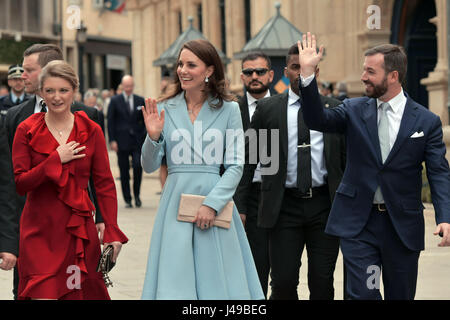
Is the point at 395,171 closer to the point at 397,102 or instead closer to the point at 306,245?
the point at 397,102

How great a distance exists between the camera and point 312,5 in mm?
22031

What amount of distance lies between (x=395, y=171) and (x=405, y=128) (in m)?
0.27

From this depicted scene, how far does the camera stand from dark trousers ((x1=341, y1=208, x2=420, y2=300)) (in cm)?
582

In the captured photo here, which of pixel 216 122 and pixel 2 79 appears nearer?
pixel 216 122

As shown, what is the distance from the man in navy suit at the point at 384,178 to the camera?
5820 millimetres

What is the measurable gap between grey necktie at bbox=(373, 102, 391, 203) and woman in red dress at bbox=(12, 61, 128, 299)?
1.63 m

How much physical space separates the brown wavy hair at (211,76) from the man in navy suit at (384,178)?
480 millimetres

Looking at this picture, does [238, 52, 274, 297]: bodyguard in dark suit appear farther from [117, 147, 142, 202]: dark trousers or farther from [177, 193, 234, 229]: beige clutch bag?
[117, 147, 142, 202]: dark trousers

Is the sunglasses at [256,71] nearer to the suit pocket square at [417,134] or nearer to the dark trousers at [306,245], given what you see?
the dark trousers at [306,245]

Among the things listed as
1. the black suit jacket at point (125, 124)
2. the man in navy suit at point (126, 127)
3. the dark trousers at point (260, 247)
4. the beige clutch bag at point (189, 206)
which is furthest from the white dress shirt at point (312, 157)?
the black suit jacket at point (125, 124)

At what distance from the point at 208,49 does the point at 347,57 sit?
16073 millimetres
